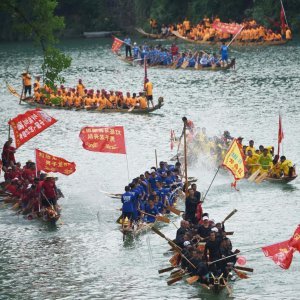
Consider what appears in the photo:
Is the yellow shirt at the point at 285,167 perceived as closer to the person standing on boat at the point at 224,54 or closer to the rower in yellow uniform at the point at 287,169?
the rower in yellow uniform at the point at 287,169

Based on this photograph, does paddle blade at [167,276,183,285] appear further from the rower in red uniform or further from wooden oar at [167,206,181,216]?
the rower in red uniform

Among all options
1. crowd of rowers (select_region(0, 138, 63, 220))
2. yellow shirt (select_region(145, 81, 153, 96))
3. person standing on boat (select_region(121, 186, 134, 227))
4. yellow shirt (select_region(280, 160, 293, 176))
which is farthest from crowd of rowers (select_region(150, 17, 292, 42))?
person standing on boat (select_region(121, 186, 134, 227))

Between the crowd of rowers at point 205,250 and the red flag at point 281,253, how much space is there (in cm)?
149

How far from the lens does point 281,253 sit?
23.5m

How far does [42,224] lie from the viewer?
31875mm

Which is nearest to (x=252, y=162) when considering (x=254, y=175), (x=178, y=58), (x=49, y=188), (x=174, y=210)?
(x=254, y=175)

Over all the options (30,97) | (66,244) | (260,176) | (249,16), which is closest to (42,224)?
(66,244)

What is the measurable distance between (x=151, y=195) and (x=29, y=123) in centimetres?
593

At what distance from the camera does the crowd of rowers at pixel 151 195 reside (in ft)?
97.5

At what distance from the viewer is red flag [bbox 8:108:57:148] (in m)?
34.6

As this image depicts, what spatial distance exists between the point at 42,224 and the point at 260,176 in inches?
303

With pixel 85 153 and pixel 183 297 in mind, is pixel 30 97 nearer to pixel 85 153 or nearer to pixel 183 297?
pixel 85 153

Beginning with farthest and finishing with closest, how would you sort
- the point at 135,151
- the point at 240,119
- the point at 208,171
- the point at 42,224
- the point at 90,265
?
the point at 240,119
the point at 135,151
the point at 208,171
the point at 42,224
the point at 90,265

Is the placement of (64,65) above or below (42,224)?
above
